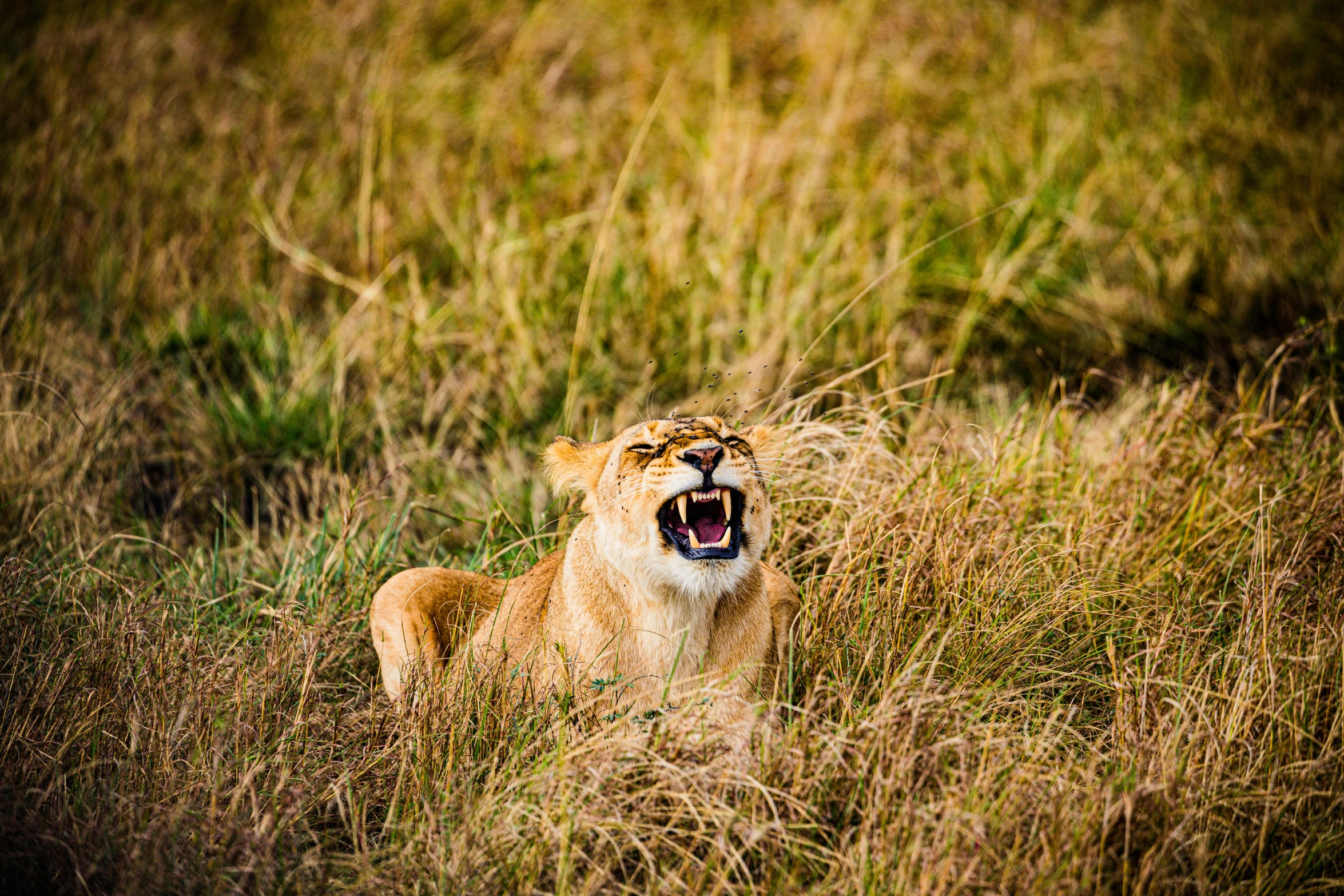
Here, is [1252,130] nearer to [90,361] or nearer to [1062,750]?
[1062,750]

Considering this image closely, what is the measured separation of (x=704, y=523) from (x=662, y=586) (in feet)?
0.64

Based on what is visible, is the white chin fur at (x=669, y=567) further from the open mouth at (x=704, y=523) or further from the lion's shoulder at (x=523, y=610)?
the lion's shoulder at (x=523, y=610)

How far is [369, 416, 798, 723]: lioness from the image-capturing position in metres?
2.71

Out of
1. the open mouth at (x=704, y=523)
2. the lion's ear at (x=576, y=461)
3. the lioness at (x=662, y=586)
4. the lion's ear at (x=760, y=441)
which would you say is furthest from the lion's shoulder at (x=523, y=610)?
the lion's ear at (x=760, y=441)

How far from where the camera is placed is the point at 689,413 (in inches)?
188

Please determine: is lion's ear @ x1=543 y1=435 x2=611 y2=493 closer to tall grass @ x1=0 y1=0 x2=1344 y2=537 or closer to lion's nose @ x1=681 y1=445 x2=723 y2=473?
lion's nose @ x1=681 y1=445 x2=723 y2=473

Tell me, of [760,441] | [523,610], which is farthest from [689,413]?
[523,610]

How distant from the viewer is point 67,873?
2.30 m

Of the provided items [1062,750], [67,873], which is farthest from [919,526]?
[67,873]

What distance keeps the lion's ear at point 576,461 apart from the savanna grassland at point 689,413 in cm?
57

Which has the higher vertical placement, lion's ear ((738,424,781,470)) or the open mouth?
lion's ear ((738,424,781,470))

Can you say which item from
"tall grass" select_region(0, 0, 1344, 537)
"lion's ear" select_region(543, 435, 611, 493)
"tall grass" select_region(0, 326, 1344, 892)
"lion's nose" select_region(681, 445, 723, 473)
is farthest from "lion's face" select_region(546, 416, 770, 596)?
"tall grass" select_region(0, 0, 1344, 537)

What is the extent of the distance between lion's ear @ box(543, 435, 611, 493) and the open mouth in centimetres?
39

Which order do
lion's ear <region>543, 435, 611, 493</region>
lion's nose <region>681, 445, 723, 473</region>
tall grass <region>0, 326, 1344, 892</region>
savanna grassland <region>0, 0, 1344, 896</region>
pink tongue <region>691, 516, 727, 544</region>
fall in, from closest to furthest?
tall grass <region>0, 326, 1344, 892</region> < savanna grassland <region>0, 0, 1344, 896</region> < lion's nose <region>681, 445, 723, 473</region> < pink tongue <region>691, 516, 727, 544</region> < lion's ear <region>543, 435, 611, 493</region>
